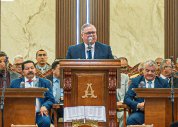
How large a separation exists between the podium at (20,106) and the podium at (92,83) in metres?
0.46

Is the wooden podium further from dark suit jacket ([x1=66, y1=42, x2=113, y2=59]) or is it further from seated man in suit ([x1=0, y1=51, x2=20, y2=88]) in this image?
seated man in suit ([x1=0, y1=51, x2=20, y2=88])

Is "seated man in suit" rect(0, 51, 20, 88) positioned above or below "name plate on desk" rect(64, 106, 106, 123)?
above

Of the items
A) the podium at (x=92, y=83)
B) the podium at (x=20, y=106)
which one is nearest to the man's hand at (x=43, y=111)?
the podium at (x=20, y=106)

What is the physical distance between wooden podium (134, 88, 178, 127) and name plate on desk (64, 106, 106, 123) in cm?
61

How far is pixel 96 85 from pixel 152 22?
6105 millimetres

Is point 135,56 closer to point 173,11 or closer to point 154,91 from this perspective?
point 173,11

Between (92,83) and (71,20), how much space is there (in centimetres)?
577

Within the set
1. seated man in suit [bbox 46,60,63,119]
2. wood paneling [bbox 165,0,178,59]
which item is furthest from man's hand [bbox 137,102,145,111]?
wood paneling [bbox 165,0,178,59]

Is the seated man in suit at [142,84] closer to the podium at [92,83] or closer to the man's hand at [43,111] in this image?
the podium at [92,83]

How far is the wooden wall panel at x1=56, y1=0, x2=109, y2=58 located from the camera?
13.2 meters

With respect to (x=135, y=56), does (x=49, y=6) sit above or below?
above

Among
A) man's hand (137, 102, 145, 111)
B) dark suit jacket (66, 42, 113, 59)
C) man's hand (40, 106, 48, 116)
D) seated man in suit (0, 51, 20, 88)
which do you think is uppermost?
dark suit jacket (66, 42, 113, 59)

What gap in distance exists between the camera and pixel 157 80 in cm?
852

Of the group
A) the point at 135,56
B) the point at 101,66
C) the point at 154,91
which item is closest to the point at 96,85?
the point at 101,66
